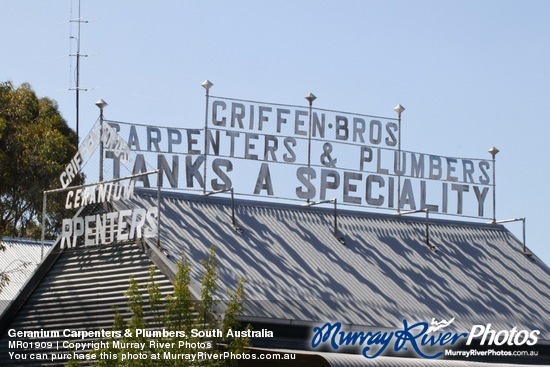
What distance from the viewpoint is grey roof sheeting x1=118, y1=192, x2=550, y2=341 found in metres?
30.9

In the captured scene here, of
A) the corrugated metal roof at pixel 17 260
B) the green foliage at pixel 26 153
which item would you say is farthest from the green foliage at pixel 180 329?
the green foliage at pixel 26 153

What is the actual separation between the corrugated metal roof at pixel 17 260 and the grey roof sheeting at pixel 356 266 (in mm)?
11431

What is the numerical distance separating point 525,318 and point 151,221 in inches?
Answer: 433

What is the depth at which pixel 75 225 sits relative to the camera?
32.6 metres

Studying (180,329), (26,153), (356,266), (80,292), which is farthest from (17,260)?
(180,329)

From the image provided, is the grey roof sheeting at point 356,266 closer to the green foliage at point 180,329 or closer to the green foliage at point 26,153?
the green foliage at point 180,329

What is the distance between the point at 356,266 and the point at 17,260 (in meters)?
15.1

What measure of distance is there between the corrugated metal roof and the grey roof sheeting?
1143 centimetres

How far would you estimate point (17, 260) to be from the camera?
44.3 metres

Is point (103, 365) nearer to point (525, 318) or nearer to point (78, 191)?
point (78, 191)

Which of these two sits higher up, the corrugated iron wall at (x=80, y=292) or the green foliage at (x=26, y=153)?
the green foliage at (x=26, y=153)

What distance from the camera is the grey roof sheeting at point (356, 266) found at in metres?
30.9

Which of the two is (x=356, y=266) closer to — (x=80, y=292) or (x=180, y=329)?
(x=80, y=292)

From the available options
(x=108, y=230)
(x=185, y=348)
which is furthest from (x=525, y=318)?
(x=185, y=348)
